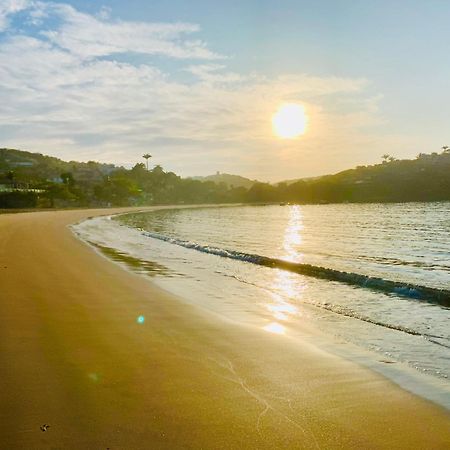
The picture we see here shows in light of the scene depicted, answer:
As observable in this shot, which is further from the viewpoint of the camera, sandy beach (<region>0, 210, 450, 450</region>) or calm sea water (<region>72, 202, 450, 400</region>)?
calm sea water (<region>72, 202, 450, 400</region>)

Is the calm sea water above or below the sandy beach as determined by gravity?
below

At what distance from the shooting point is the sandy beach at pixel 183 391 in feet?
13.1

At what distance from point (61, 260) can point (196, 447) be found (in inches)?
646

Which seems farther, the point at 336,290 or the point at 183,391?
the point at 336,290

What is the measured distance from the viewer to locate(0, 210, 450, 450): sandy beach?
399cm

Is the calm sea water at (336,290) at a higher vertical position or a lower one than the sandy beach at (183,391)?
lower

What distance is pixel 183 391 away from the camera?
16.6 feet

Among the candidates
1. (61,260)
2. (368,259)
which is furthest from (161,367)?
(368,259)

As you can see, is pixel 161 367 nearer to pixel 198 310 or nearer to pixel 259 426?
pixel 259 426

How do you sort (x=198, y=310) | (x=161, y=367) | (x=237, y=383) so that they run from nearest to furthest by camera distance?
(x=237, y=383), (x=161, y=367), (x=198, y=310)

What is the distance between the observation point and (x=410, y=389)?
5.60 meters

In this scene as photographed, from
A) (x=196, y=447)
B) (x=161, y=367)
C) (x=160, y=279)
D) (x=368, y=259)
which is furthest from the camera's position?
(x=368, y=259)

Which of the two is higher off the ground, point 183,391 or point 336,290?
point 183,391

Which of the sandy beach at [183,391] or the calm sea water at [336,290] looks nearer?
the sandy beach at [183,391]
